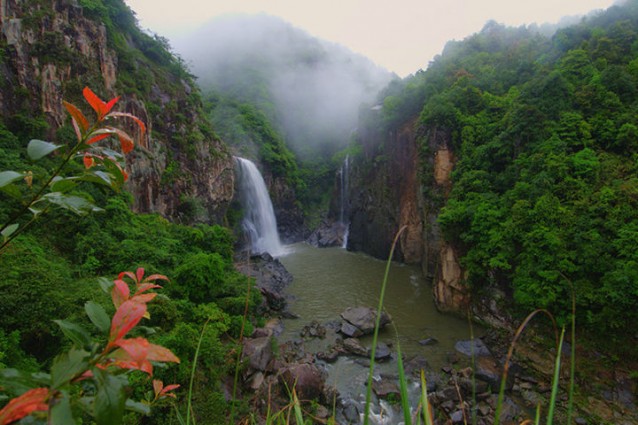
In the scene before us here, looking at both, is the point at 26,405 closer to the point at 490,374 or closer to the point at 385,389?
the point at 385,389

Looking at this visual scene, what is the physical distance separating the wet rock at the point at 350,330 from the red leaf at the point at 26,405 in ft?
34.0

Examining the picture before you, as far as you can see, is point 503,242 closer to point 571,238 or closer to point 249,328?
point 571,238

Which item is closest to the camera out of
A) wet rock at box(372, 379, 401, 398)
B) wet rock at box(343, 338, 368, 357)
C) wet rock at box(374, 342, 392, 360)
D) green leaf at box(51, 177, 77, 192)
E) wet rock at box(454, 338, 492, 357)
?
green leaf at box(51, 177, 77, 192)

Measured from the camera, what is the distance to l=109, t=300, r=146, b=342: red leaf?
28.5 inches

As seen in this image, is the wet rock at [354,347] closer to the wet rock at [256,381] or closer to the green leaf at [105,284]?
the wet rock at [256,381]

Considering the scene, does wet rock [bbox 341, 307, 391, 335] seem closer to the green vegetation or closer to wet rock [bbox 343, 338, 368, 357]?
wet rock [bbox 343, 338, 368, 357]

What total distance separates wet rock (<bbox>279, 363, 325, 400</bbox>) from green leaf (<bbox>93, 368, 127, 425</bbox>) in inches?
280

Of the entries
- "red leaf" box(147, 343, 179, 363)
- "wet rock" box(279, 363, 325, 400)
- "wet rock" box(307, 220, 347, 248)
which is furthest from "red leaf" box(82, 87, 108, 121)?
"wet rock" box(307, 220, 347, 248)

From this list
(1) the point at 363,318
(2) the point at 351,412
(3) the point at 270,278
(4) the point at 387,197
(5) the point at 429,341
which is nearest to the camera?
(2) the point at 351,412

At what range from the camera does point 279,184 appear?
28.7 m

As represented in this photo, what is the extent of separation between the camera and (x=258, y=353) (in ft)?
25.4

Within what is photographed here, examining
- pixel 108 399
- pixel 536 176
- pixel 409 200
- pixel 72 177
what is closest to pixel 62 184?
pixel 72 177

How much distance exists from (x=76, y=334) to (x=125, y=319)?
0.17 meters

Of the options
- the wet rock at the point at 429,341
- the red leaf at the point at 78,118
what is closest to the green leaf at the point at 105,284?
the red leaf at the point at 78,118
